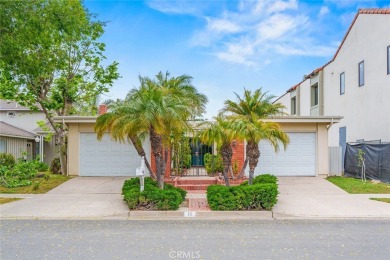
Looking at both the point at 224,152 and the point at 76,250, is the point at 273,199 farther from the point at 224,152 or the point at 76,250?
the point at 76,250

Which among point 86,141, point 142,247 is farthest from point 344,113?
point 142,247

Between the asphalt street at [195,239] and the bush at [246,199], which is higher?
the bush at [246,199]

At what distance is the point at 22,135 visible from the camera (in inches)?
968

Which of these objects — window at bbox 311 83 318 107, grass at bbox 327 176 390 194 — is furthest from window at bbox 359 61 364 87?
grass at bbox 327 176 390 194

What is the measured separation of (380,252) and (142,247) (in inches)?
166

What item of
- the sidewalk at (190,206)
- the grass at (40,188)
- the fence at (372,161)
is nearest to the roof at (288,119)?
the fence at (372,161)

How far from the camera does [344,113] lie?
2239 cm

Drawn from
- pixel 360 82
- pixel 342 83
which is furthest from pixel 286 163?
pixel 342 83

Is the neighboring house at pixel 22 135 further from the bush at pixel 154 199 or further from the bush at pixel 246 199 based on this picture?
the bush at pixel 246 199

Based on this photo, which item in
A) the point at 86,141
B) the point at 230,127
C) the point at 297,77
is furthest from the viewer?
the point at 297,77

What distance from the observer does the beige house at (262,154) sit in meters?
16.1

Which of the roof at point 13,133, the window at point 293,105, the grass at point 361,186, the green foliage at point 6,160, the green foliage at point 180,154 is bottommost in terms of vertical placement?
the grass at point 361,186

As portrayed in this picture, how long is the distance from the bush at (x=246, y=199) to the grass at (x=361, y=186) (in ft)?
15.7

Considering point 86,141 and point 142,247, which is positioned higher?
A: point 86,141
